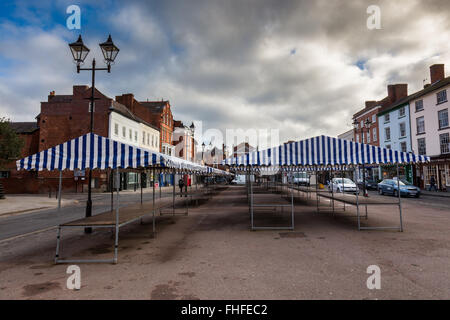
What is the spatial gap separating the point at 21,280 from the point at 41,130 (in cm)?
3675

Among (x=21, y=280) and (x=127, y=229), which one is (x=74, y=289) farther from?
(x=127, y=229)

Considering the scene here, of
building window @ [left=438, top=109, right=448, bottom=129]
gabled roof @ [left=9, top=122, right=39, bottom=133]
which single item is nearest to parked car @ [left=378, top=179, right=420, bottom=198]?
building window @ [left=438, top=109, right=448, bottom=129]

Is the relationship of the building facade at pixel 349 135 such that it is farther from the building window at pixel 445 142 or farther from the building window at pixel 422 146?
the building window at pixel 445 142

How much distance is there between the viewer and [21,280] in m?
4.71

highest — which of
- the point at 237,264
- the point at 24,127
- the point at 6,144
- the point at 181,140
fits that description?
the point at 181,140

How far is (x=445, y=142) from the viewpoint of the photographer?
30.4 metres

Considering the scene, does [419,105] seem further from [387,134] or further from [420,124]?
[387,134]

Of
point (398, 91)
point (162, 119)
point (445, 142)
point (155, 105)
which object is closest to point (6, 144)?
point (162, 119)

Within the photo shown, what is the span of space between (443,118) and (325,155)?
103ft

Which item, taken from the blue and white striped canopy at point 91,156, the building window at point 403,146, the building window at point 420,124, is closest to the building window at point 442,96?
the building window at point 420,124

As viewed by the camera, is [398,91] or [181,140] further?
[181,140]

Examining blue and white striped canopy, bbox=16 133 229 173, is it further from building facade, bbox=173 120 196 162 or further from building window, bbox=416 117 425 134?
building facade, bbox=173 120 196 162

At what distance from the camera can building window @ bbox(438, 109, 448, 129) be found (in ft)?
99.2
